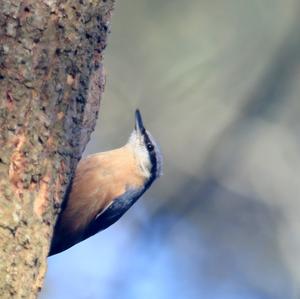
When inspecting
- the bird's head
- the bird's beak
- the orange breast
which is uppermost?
the bird's beak

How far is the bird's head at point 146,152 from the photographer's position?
3936 mm

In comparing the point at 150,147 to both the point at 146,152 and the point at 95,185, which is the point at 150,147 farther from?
the point at 95,185

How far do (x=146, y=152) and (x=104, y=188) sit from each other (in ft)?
1.60

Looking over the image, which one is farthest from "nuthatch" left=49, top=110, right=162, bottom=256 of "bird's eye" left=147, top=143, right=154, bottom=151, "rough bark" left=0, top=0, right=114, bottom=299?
"rough bark" left=0, top=0, right=114, bottom=299

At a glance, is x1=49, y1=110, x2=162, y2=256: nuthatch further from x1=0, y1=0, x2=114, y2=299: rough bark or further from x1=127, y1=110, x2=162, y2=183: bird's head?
x1=0, y1=0, x2=114, y2=299: rough bark

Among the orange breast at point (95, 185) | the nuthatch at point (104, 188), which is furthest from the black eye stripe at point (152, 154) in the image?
the orange breast at point (95, 185)

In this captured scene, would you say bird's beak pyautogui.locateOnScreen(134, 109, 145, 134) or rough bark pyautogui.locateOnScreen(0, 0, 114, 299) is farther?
bird's beak pyautogui.locateOnScreen(134, 109, 145, 134)

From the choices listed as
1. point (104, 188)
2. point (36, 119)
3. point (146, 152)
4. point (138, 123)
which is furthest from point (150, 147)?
point (36, 119)

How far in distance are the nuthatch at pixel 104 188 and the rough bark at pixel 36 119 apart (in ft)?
2.32

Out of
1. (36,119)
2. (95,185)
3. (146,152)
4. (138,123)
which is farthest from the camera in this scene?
(138,123)

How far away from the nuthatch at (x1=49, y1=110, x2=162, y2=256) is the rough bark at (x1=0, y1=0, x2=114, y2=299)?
2.32ft

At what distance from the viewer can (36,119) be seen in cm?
239

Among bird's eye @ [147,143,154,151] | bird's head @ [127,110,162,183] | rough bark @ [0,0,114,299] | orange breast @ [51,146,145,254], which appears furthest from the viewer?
bird's eye @ [147,143,154,151]

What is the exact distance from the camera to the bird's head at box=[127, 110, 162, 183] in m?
3.94
